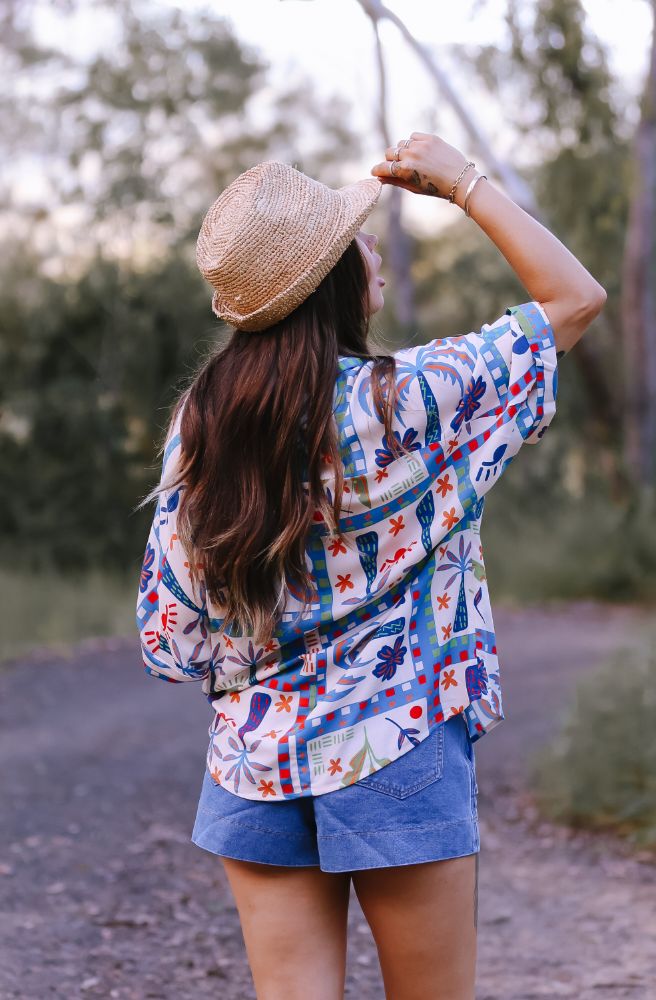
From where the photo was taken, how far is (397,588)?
1.75 metres

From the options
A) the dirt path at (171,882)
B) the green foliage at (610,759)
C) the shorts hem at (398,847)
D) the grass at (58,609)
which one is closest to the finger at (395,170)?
the shorts hem at (398,847)

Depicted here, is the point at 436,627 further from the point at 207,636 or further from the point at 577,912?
the point at 577,912

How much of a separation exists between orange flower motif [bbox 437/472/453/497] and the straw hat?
0.33m

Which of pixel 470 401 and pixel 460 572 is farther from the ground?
pixel 470 401

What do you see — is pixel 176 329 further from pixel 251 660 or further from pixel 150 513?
pixel 251 660

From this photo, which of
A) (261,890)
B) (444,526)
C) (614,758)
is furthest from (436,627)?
(614,758)

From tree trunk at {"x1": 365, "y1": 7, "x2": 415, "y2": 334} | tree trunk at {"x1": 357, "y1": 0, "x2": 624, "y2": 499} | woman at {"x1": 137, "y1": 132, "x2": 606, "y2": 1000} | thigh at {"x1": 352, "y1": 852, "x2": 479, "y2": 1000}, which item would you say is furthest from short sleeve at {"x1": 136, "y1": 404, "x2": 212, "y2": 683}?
tree trunk at {"x1": 365, "y1": 7, "x2": 415, "y2": 334}

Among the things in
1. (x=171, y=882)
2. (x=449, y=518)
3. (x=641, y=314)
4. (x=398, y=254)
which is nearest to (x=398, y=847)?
(x=449, y=518)

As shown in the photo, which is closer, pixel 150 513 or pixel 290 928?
pixel 290 928

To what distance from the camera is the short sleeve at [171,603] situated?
182cm

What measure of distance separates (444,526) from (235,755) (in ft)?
1.50

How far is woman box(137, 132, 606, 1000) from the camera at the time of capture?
5.59 ft

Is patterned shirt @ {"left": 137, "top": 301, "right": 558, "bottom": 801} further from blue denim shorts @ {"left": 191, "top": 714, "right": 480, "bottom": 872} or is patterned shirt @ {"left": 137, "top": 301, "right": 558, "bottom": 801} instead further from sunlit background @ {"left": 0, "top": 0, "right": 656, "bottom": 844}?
sunlit background @ {"left": 0, "top": 0, "right": 656, "bottom": 844}

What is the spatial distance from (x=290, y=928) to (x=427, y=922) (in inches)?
8.3
